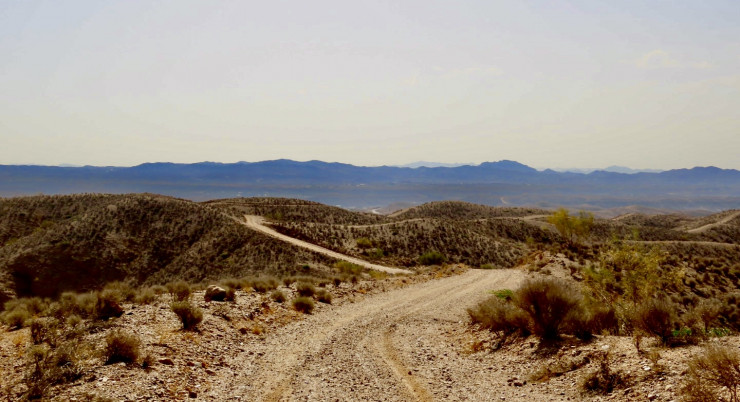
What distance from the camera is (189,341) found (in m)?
12.4

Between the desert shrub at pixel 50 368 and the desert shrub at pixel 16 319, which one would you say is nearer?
the desert shrub at pixel 50 368

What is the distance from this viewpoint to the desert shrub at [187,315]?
13594mm

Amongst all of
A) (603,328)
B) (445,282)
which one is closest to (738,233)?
(445,282)

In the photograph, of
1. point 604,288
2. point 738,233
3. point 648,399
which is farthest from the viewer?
point 738,233

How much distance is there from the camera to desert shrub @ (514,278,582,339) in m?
11.4

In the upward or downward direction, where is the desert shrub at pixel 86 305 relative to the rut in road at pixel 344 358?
upward

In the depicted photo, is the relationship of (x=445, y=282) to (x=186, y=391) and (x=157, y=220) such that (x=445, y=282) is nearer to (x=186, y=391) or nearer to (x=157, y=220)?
(x=186, y=391)

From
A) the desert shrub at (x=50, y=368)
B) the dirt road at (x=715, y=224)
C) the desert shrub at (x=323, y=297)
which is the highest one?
the desert shrub at (x=50, y=368)

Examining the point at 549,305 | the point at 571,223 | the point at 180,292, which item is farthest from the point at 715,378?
the point at 571,223

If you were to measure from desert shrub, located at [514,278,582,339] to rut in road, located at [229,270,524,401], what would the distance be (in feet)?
10.1

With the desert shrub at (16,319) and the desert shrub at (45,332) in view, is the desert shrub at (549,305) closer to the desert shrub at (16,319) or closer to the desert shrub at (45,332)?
the desert shrub at (45,332)

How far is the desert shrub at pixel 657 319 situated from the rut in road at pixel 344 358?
14.9ft

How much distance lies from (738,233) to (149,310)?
119 meters

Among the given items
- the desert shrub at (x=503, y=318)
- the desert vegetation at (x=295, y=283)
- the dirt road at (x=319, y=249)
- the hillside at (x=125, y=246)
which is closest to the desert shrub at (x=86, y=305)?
the desert vegetation at (x=295, y=283)
